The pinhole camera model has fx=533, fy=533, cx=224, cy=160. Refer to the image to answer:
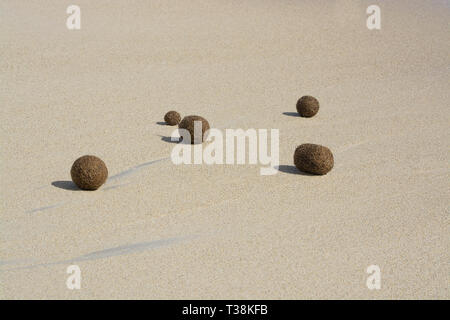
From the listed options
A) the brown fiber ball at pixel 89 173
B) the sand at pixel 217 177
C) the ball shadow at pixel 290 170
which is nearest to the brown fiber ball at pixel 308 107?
the sand at pixel 217 177

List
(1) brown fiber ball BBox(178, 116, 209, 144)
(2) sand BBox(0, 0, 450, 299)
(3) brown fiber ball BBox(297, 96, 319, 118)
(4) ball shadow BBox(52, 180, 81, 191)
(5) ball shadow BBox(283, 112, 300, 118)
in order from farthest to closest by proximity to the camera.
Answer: (5) ball shadow BBox(283, 112, 300, 118) → (3) brown fiber ball BBox(297, 96, 319, 118) → (1) brown fiber ball BBox(178, 116, 209, 144) → (4) ball shadow BBox(52, 180, 81, 191) → (2) sand BBox(0, 0, 450, 299)

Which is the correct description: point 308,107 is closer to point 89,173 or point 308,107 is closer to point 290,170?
point 290,170

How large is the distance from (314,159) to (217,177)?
1.37 metres

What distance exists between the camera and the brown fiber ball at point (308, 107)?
1088 cm

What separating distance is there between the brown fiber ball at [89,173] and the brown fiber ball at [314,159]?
273 centimetres

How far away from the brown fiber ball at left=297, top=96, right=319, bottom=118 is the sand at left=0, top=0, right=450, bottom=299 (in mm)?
219

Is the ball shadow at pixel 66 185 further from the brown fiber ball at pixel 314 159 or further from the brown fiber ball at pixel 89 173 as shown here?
the brown fiber ball at pixel 314 159

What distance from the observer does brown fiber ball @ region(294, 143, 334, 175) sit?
24.3ft

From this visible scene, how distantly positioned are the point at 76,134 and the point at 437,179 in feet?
19.8

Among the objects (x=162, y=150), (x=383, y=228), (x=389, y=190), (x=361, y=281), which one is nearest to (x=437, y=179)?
(x=389, y=190)

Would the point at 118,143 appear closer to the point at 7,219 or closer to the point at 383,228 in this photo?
the point at 7,219

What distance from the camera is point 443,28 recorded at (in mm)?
23594

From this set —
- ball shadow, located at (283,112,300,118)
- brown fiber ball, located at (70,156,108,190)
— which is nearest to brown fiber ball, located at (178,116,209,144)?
brown fiber ball, located at (70,156,108,190)

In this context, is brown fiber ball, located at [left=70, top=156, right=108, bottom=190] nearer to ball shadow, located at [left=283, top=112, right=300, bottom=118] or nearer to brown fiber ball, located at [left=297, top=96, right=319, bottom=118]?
brown fiber ball, located at [left=297, top=96, right=319, bottom=118]
